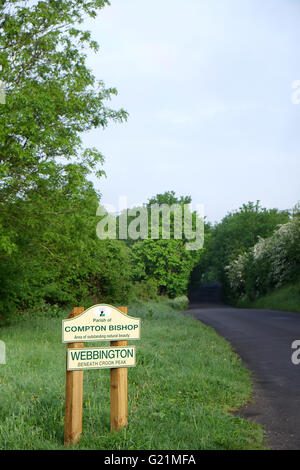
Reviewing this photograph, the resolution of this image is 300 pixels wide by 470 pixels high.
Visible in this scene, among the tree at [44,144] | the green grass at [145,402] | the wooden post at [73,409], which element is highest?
the tree at [44,144]

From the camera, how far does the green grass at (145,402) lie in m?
5.45

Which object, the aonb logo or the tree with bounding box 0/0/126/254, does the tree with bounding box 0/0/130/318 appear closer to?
the tree with bounding box 0/0/126/254

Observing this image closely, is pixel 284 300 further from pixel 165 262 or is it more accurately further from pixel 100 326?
pixel 100 326

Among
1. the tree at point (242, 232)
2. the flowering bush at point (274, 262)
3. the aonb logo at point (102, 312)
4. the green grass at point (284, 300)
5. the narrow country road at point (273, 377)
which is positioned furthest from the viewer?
the tree at point (242, 232)

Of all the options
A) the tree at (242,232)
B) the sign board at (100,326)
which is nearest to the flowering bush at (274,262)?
the tree at (242,232)

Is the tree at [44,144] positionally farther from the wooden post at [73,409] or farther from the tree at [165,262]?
the tree at [165,262]

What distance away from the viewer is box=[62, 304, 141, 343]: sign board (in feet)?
18.8

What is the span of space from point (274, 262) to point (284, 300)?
598 cm

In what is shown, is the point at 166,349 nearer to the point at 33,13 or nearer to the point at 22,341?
the point at 22,341

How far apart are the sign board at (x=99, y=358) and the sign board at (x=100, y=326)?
13 cm

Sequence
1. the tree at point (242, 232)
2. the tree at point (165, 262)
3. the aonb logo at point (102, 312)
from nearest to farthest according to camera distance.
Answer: the aonb logo at point (102, 312) < the tree at point (165, 262) < the tree at point (242, 232)

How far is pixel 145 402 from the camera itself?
696 cm

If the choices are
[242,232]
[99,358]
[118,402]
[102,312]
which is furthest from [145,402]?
[242,232]
